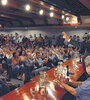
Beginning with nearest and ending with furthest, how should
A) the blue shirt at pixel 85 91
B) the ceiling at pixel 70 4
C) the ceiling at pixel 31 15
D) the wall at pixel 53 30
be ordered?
1. the blue shirt at pixel 85 91
2. the ceiling at pixel 70 4
3. the ceiling at pixel 31 15
4. the wall at pixel 53 30

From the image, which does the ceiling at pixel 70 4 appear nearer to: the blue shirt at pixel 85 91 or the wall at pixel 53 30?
the blue shirt at pixel 85 91

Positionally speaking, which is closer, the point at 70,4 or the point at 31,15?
the point at 70,4

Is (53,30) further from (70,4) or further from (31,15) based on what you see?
(70,4)

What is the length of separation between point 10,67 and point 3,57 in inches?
50.9

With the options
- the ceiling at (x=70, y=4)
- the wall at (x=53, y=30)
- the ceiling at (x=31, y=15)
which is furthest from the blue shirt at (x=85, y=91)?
the wall at (x=53, y=30)

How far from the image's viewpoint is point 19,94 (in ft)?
5.93

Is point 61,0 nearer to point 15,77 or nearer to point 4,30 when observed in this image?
point 15,77

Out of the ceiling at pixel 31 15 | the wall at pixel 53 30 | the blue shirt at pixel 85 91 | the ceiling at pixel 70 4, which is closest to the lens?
the blue shirt at pixel 85 91

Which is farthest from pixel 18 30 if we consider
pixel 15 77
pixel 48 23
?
pixel 15 77

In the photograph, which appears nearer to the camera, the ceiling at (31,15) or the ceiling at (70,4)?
the ceiling at (70,4)

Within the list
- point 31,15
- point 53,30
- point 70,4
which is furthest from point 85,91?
point 53,30

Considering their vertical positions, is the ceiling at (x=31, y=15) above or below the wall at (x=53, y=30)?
above

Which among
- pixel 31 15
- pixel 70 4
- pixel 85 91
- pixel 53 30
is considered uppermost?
pixel 31 15

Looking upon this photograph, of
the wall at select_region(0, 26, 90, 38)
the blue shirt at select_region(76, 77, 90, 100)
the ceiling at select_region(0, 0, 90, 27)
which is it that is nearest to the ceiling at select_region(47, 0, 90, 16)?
the ceiling at select_region(0, 0, 90, 27)
